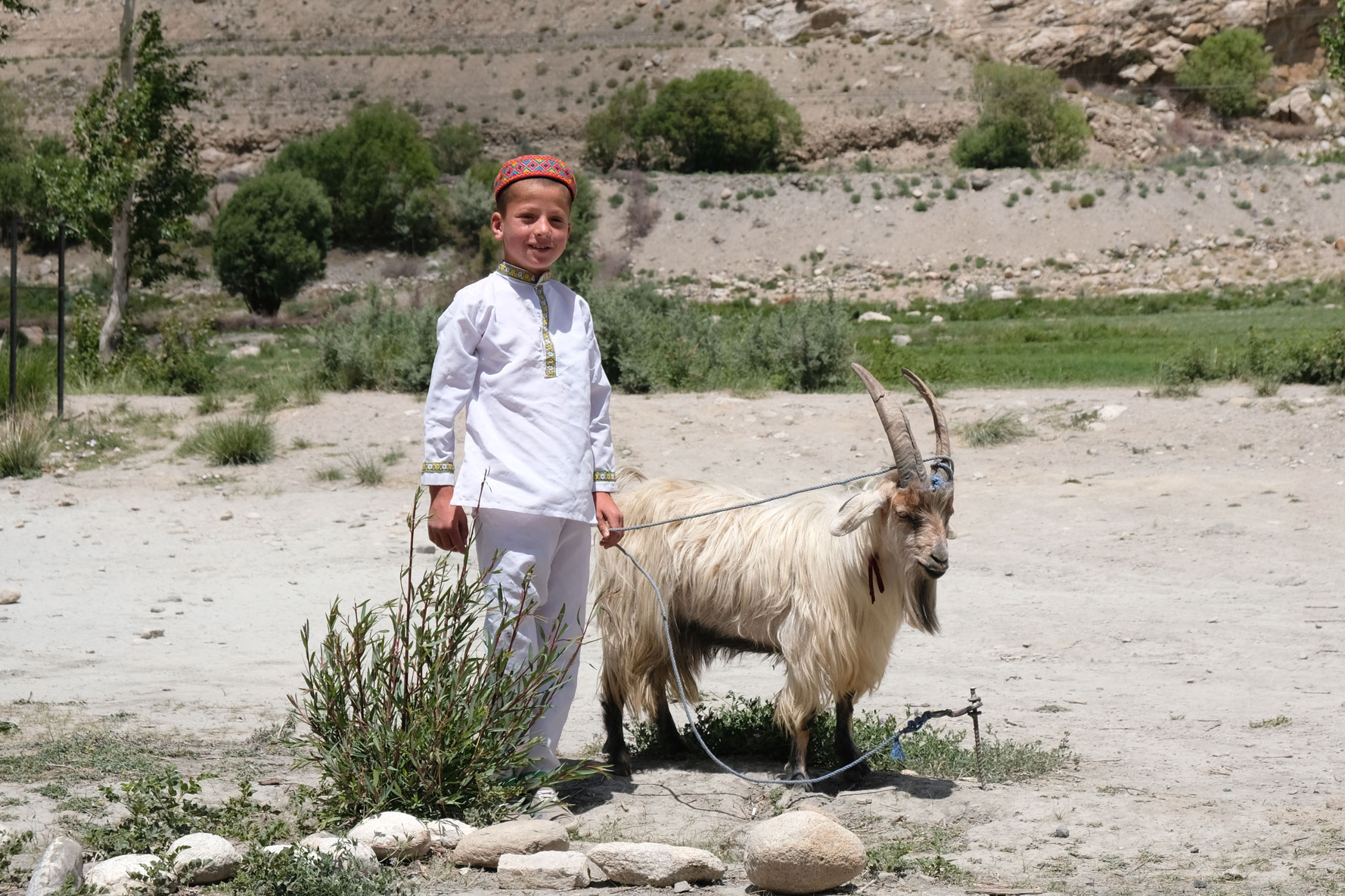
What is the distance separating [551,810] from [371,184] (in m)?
53.8

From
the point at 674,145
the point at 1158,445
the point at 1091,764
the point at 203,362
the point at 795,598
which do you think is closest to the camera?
the point at 795,598

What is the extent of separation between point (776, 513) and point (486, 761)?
1.62 m

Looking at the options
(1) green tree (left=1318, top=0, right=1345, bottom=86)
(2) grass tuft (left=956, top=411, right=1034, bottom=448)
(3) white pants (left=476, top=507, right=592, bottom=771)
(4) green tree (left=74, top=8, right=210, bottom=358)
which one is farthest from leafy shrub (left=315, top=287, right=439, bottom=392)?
(1) green tree (left=1318, top=0, right=1345, bottom=86)

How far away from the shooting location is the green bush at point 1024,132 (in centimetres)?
6141

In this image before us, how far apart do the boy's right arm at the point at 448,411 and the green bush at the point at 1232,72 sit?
7593cm

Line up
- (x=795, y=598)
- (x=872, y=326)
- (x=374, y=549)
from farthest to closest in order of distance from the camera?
(x=872, y=326) < (x=374, y=549) < (x=795, y=598)

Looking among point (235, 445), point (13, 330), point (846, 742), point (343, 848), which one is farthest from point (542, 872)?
point (13, 330)

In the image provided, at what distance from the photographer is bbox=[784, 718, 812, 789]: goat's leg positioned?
563cm

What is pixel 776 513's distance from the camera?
587cm

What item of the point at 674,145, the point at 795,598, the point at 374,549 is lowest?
the point at 374,549

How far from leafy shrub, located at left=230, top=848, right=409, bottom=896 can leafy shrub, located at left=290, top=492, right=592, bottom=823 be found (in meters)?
0.47

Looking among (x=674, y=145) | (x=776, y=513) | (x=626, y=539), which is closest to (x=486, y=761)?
(x=626, y=539)

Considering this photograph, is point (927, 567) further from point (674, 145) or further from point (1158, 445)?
point (674, 145)

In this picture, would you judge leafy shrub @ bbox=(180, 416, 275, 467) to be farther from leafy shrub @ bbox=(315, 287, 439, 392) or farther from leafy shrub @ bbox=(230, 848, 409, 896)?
leafy shrub @ bbox=(230, 848, 409, 896)
